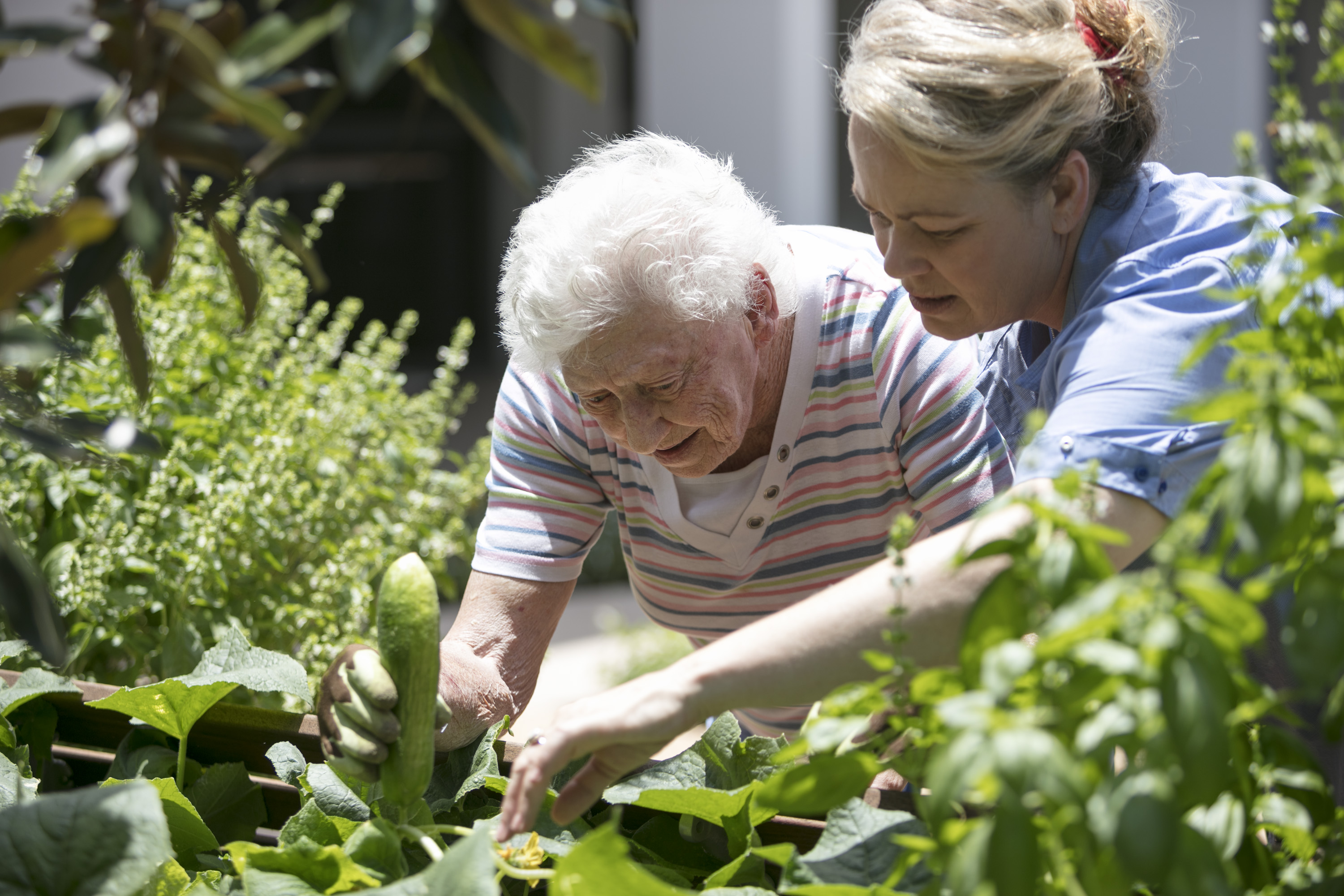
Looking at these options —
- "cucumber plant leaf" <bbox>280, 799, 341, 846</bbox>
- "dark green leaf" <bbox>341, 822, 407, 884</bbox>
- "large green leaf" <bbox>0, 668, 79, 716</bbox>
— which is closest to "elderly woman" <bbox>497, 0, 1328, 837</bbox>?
"dark green leaf" <bbox>341, 822, 407, 884</bbox>

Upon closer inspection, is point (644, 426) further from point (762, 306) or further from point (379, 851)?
point (379, 851)

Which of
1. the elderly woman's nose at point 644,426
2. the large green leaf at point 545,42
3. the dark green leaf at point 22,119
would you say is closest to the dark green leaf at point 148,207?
the dark green leaf at point 22,119

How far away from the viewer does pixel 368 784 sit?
121 centimetres

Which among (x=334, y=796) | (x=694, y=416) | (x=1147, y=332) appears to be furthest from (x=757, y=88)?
(x=334, y=796)

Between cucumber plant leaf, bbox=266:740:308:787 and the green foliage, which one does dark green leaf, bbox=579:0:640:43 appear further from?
the green foliage

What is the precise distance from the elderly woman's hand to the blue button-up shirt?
0.33 metres

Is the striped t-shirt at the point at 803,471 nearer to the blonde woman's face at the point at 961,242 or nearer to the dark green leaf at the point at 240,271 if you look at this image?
the blonde woman's face at the point at 961,242

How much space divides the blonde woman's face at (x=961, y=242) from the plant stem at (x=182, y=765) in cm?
99

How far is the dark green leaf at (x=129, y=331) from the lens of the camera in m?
0.89

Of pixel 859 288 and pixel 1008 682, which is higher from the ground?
pixel 1008 682

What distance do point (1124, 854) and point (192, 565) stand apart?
1494 mm

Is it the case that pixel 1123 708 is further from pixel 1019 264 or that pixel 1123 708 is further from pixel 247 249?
pixel 247 249

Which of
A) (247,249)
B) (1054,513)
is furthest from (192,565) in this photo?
(1054,513)

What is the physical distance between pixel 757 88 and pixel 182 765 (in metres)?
5.18
